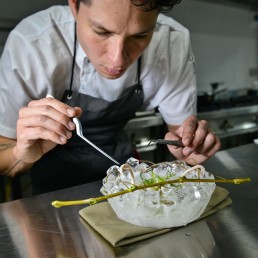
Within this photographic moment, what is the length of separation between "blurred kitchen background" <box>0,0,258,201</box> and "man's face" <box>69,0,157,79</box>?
2.90 feet

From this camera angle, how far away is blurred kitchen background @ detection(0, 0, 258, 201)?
202 cm

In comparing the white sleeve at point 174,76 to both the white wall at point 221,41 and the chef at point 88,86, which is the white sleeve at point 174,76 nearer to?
the chef at point 88,86

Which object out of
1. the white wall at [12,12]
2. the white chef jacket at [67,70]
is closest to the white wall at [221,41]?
the white wall at [12,12]

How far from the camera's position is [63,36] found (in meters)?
1.07

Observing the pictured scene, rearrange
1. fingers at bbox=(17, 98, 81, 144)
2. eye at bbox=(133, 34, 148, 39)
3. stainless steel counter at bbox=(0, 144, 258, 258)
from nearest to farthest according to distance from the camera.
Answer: stainless steel counter at bbox=(0, 144, 258, 258) < fingers at bbox=(17, 98, 81, 144) < eye at bbox=(133, 34, 148, 39)

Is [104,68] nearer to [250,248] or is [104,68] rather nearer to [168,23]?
[168,23]

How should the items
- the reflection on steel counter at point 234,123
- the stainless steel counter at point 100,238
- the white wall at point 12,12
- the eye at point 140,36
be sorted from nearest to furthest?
1. the stainless steel counter at point 100,238
2. the eye at point 140,36
3. the white wall at point 12,12
4. the reflection on steel counter at point 234,123

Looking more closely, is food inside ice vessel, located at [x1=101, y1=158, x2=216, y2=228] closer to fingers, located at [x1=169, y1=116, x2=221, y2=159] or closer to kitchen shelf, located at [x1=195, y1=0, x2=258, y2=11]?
fingers, located at [x1=169, y1=116, x2=221, y2=159]

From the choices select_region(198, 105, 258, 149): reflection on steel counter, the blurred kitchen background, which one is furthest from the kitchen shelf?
select_region(198, 105, 258, 149): reflection on steel counter

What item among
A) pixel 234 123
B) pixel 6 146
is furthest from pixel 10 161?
pixel 234 123

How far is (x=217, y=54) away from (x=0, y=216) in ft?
7.80

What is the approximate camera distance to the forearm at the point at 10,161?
0.98 m

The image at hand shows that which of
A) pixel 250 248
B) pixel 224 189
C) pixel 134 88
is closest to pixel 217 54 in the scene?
pixel 134 88

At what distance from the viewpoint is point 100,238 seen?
596mm
